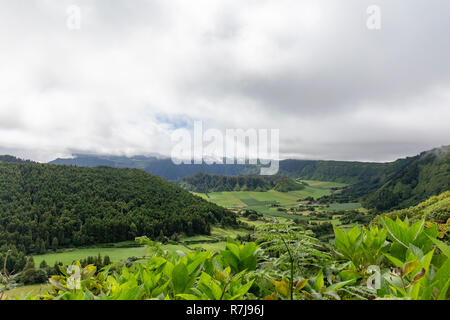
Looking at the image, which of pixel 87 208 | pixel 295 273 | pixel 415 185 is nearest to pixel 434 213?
→ pixel 295 273

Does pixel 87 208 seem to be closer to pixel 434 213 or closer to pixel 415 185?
pixel 434 213

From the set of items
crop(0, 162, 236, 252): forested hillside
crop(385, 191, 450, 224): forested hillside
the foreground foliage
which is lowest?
crop(0, 162, 236, 252): forested hillside

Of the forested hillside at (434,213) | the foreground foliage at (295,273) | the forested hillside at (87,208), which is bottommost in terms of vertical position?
the forested hillside at (87,208)

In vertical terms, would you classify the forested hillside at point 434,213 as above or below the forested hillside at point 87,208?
above

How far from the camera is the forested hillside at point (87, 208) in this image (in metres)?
102

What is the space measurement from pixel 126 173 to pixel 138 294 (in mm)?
157123

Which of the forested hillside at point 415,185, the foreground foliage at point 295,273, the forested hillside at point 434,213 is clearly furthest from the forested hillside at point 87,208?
the forested hillside at point 415,185

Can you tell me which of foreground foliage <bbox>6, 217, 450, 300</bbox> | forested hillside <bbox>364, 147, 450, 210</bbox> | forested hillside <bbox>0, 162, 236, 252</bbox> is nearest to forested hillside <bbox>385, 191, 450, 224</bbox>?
foreground foliage <bbox>6, 217, 450, 300</bbox>

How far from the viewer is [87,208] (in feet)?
367

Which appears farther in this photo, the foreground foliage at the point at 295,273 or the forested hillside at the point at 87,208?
the forested hillside at the point at 87,208

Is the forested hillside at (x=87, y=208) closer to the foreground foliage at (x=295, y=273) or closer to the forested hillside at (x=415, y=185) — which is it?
the foreground foliage at (x=295, y=273)

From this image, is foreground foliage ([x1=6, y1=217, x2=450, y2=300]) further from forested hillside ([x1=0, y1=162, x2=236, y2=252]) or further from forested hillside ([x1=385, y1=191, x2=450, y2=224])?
forested hillside ([x1=0, y1=162, x2=236, y2=252])

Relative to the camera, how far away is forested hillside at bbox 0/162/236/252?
101750mm
